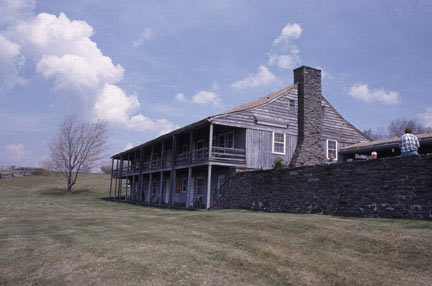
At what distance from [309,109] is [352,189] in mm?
11133

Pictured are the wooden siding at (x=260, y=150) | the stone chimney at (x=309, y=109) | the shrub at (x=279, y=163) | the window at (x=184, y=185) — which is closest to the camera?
the shrub at (x=279, y=163)

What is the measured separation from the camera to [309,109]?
2250cm

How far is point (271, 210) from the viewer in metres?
→ 15.9

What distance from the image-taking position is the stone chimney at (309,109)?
2186 centimetres

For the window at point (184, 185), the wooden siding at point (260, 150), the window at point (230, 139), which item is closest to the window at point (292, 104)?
the wooden siding at point (260, 150)

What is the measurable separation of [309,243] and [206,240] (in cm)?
243

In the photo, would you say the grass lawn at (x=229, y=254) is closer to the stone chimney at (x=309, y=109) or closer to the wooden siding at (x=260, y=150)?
the wooden siding at (x=260, y=150)

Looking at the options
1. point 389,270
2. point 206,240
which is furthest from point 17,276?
point 389,270

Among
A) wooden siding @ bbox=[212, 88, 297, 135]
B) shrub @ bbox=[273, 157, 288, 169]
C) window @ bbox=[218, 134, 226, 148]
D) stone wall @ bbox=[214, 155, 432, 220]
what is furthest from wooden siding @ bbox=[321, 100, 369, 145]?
Result: stone wall @ bbox=[214, 155, 432, 220]

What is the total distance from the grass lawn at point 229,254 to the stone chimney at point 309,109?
1192 cm

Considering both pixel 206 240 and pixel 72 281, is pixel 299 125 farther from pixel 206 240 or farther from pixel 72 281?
pixel 72 281

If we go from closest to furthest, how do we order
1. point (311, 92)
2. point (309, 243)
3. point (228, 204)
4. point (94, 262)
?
1. point (94, 262)
2. point (309, 243)
3. point (228, 204)
4. point (311, 92)

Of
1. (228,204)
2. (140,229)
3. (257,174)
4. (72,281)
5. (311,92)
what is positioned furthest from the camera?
(311,92)

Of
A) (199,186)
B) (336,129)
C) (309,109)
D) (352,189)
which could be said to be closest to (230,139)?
(199,186)
